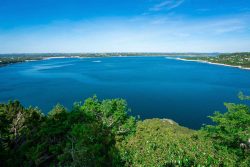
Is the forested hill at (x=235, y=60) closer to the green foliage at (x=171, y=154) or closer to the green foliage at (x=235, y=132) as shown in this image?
the green foliage at (x=235, y=132)

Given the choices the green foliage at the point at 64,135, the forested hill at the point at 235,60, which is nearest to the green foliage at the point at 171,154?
the green foliage at the point at 64,135

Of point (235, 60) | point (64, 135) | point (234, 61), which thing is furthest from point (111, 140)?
point (235, 60)

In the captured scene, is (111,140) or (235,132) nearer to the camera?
(235,132)

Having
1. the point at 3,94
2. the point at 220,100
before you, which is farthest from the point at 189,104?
the point at 3,94

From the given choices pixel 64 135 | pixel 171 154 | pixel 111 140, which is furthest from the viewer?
pixel 64 135

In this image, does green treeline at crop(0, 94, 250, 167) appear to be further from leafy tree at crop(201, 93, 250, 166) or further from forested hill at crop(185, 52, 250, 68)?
forested hill at crop(185, 52, 250, 68)

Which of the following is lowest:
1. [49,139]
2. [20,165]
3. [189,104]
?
[189,104]

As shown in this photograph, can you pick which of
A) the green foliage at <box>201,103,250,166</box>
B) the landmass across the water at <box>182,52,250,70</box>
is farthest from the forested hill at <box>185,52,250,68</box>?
the green foliage at <box>201,103,250,166</box>

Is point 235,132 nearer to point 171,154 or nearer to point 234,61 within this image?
point 171,154

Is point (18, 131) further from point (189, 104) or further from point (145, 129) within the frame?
point (189, 104)
